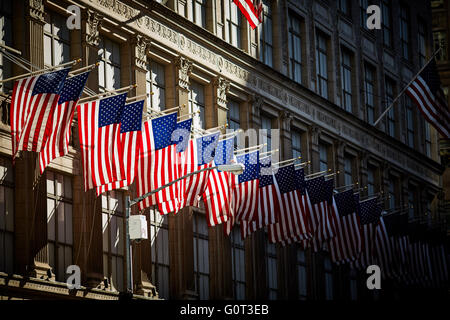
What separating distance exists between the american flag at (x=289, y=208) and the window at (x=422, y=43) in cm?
3443

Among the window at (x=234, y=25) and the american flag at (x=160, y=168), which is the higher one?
the window at (x=234, y=25)

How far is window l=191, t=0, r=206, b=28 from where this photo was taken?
46844mm

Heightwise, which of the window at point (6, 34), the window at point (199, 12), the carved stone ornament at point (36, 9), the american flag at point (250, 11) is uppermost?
the window at point (199, 12)

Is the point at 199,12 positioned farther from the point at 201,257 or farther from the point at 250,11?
the point at 201,257

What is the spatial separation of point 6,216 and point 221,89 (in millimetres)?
16427

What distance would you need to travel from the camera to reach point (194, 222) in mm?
44688

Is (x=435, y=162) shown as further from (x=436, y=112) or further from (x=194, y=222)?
(x=194, y=222)

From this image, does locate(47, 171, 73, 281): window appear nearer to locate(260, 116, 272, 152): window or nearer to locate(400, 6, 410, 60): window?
locate(260, 116, 272, 152): window

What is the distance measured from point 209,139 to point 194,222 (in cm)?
749

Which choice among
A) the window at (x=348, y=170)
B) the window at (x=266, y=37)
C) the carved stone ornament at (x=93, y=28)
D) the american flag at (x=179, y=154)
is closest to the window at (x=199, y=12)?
the window at (x=266, y=37)

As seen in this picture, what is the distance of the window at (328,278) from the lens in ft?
185

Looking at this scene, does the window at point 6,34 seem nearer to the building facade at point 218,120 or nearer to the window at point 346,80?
the building facade at point 218,120

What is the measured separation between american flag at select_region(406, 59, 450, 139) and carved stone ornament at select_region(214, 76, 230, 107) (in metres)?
10.3

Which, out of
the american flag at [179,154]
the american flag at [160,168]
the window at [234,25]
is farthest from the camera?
the window at [234,25]
